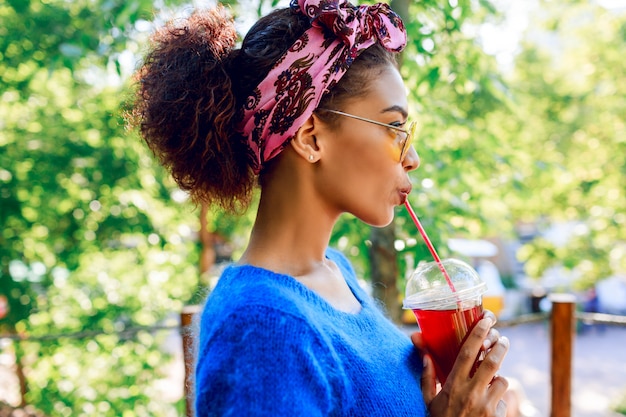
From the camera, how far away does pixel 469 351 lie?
119 centimetres

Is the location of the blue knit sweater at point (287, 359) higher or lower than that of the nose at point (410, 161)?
lower

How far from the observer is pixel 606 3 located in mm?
5727

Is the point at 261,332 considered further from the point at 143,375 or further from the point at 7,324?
the point at 7,324

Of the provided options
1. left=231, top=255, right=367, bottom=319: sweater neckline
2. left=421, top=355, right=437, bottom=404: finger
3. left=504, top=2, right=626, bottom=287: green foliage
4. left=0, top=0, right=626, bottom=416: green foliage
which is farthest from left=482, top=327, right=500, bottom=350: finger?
left=504, top=2, right=626, bottom=287: green foliage

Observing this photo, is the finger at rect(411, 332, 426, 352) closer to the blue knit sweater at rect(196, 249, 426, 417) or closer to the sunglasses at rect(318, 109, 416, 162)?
the blue knit sweater at rect(196, 249, 426, 417)

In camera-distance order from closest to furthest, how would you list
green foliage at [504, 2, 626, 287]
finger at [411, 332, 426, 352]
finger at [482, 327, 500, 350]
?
finger at [482, 327, 500, 350], finger at [411, 332, 426, 352], green foliage at [504, 2, 626, 287]

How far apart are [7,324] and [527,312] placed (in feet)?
37.8

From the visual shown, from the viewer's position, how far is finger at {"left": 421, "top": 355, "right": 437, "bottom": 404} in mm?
1264

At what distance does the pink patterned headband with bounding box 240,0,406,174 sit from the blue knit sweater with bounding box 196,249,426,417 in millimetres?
284

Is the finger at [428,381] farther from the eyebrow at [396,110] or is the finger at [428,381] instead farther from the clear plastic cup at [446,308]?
the eyebrow at [396,110]

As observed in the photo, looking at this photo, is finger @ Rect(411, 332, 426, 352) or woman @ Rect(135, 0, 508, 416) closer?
woman @ Rect(135, 0, 508, 416)

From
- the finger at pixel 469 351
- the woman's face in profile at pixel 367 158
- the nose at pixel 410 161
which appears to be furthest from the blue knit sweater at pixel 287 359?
the nose at pixel 410 161

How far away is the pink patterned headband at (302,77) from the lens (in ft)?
3.72

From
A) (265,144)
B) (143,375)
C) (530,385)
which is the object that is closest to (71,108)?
(143,375)
